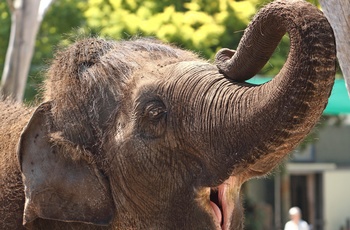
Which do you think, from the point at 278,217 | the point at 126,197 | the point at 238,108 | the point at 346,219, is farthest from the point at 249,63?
the point at 346,219

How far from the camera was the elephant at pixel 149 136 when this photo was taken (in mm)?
3658

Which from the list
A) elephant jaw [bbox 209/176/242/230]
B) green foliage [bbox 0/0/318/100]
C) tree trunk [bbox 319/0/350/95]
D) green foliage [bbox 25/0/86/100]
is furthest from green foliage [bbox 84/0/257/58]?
elephant jaw [bbox 209/176/242/230]

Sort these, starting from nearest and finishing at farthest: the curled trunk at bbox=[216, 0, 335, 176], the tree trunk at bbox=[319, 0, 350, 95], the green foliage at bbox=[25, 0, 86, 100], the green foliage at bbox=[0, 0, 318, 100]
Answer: the curled trunk at bbox=[216, 0, 335, 176], the tree trunk at bbox=[319, 0, 350, 95], the green foliage at bbox=[0, 0, 318, 100], the green foliage at bbox=[25, 0, 86, 100]

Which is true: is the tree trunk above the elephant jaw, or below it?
above

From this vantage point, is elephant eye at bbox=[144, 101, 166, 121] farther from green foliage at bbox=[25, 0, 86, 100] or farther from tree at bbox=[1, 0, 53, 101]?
green foliage at bbox=[25, 0, 86, 100]

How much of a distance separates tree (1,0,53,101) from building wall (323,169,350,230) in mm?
19445

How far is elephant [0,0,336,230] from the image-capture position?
12.0ft

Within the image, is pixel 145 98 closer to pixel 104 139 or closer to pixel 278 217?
pixel 104 139

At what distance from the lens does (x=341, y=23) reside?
452 cm

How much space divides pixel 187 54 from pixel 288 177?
27.0 meters

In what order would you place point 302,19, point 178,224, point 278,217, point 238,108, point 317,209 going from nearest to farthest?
1. point 302,19
2. point 238,108
3. point 178,224
4. point 278,217
5. point 317,209

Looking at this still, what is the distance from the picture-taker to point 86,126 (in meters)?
4.21

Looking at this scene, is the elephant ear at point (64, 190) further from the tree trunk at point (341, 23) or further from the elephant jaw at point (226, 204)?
the tree trunk at point (341, 23)

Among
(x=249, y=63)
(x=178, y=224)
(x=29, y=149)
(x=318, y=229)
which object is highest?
(x=249, y=63)
